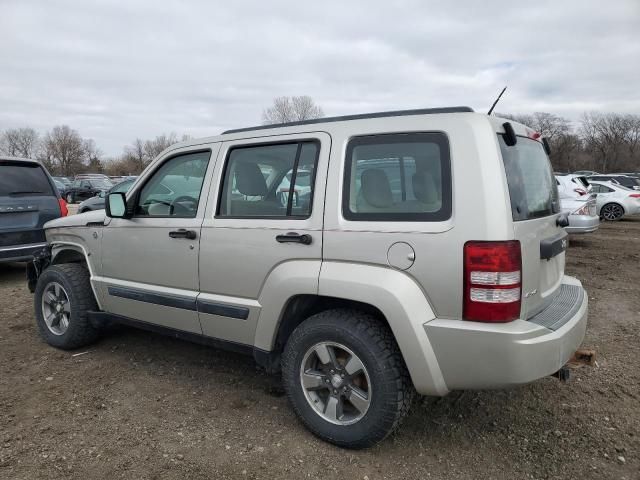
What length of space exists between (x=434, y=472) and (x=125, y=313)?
8.71 feet

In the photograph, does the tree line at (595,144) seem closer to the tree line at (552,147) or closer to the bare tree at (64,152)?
the tree line at (552,147)

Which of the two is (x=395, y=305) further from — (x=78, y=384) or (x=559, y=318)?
(x=78, y=384)

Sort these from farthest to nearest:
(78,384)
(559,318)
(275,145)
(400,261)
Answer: (78,384) < (275,145) < (559,318) < (400,261)

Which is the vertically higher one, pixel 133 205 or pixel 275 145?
pixel 275 145

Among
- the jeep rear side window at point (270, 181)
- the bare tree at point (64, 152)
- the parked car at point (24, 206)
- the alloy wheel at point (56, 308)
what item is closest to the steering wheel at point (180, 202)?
the jeep rear side window at point (270, 181)

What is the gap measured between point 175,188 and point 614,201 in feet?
56.2

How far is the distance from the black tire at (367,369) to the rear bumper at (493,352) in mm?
269

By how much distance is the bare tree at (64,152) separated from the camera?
3278 inches

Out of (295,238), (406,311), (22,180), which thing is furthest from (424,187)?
(22,180)

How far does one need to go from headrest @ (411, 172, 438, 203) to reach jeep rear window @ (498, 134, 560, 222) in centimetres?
38

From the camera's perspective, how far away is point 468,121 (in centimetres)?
243

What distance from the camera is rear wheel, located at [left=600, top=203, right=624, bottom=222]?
16.4m

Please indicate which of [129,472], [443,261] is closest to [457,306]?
[443,261]

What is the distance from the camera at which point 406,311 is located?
241 centimetres
